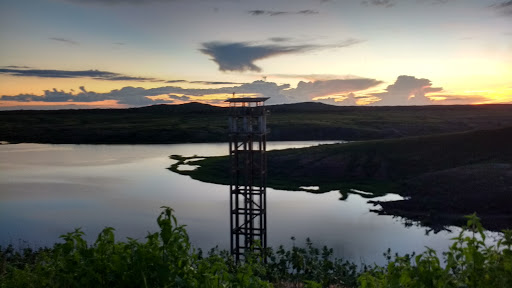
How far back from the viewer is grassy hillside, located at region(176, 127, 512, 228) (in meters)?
60.6

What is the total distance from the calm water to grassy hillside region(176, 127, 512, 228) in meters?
5.73

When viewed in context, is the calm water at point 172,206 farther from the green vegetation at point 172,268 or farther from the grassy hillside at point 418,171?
the green vegetation at point 172,268

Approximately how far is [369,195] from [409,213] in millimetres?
11138

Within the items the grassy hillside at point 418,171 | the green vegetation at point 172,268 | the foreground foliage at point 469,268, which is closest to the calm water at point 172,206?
the grassy hillside at point 418,171

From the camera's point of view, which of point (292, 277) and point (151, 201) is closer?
point (292, 277)

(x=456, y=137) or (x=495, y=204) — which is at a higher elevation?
(x=456, y=137)

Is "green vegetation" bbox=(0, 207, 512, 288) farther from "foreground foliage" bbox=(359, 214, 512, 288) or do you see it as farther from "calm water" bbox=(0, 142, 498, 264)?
"calm water" bbox=(0, 142, 498, 264)

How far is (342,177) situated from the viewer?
82.9m

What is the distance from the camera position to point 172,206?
62406mm

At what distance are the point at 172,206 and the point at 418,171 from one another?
4415 centimetres

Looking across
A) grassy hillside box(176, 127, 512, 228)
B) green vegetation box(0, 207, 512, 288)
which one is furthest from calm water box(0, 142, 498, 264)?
green vegetation box(0, 207, 512, 288)

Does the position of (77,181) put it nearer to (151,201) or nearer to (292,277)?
(151,201)

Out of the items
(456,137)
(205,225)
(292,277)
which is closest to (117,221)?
(205,225)

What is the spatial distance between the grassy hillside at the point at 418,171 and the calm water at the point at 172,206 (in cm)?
573
